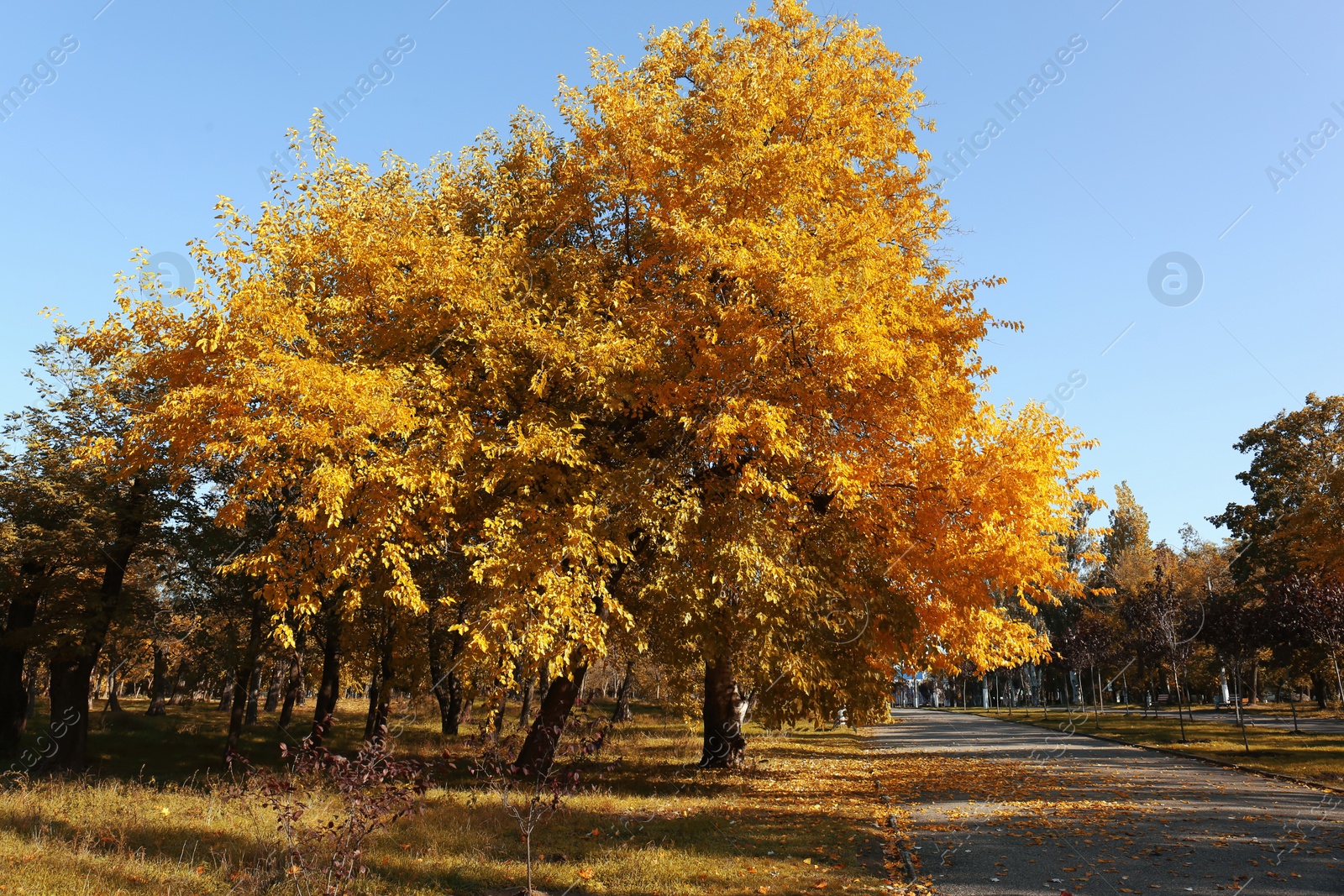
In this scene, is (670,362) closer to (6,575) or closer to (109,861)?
(109,861)

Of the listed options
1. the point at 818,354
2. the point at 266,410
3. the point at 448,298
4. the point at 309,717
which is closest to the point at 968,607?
the point at 818,354

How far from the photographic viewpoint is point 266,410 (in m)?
10.9

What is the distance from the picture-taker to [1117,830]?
35.0 feet

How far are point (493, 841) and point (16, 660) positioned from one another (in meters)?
22.8

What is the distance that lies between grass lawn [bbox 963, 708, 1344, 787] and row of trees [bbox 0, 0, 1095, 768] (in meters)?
8.22

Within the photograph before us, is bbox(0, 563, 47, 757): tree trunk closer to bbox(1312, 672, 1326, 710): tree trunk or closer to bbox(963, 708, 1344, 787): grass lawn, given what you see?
bbox(963, 708, 1344, 787): grass lawn

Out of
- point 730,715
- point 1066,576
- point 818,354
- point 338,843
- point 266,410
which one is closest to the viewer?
point 338,843

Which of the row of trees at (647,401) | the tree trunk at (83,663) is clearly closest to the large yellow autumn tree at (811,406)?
the row of trees at (647,401)

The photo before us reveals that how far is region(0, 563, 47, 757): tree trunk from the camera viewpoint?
22234mm

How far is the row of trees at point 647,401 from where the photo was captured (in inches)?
435

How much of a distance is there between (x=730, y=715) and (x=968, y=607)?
8217mm

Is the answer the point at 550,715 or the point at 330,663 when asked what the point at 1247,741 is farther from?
the point at 330,663

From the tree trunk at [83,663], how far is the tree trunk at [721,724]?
618 inches

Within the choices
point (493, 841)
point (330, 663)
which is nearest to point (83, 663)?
point (330, 663)
